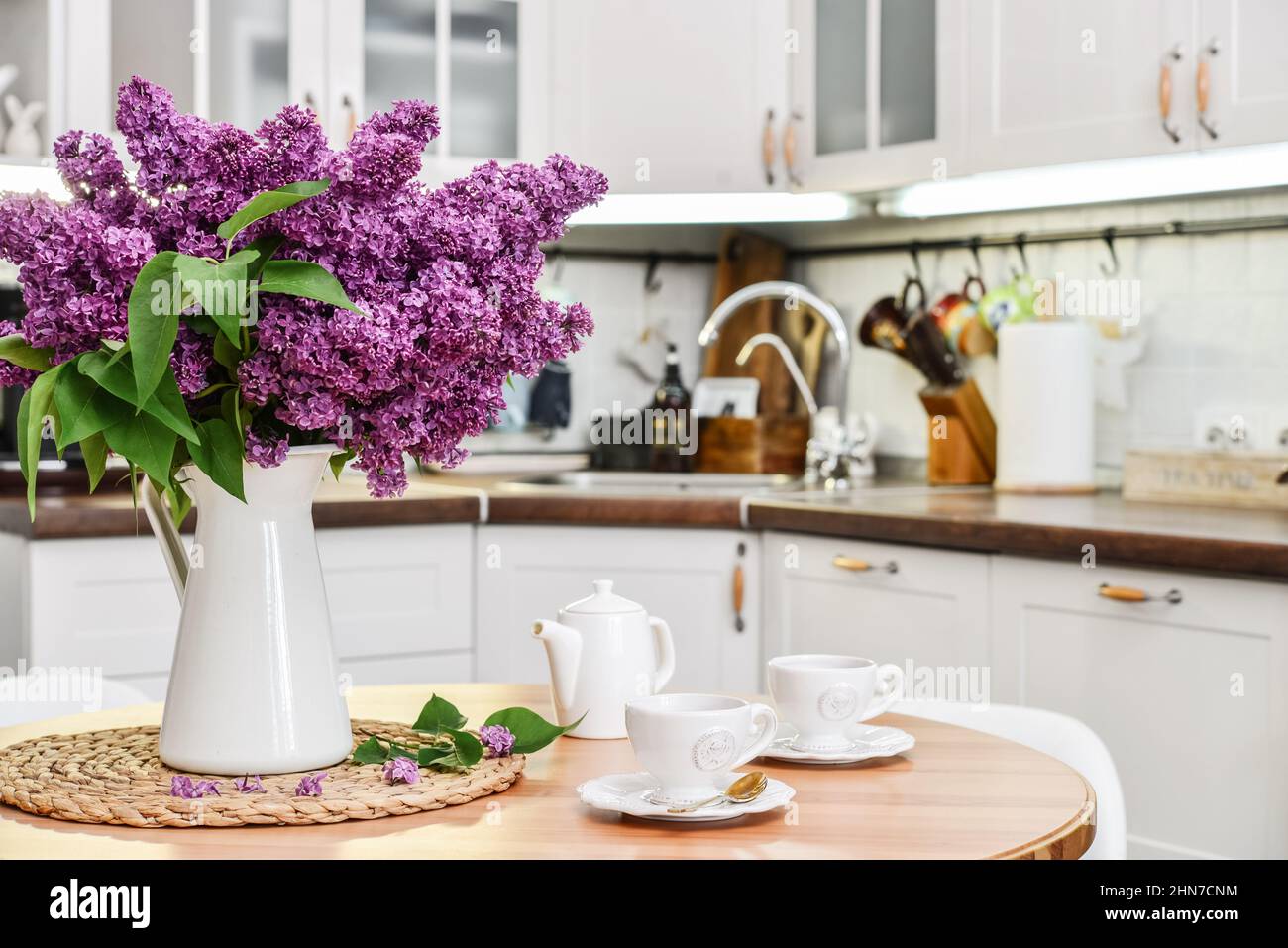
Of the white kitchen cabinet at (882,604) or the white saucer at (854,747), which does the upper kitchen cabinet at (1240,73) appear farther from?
the white saucer at (854,747)

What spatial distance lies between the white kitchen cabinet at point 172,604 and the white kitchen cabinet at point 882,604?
571mm

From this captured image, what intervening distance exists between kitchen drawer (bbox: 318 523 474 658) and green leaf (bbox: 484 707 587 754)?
1436 millimetres

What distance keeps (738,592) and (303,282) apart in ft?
5.90

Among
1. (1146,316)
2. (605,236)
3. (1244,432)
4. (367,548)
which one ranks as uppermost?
(605,236)

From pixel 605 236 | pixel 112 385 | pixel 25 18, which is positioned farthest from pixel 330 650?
pixel 605 236

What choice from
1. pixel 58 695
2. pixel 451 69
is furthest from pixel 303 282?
pixel 451 69

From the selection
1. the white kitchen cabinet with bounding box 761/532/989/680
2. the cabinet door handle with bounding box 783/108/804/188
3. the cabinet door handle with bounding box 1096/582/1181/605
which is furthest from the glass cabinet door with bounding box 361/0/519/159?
the cabinet door handle with bounding box 1096/582/1181/605

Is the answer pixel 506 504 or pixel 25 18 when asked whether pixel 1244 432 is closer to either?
pixel 506 504

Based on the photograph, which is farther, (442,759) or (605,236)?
(605,236)

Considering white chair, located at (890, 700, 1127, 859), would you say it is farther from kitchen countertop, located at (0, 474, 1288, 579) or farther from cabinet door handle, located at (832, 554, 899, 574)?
cabinet door handle, located at (832, 554, 899, 574)

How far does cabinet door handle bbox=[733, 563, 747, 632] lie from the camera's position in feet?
8.77

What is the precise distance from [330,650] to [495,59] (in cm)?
220

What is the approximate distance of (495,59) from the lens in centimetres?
309

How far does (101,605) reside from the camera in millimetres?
2377
